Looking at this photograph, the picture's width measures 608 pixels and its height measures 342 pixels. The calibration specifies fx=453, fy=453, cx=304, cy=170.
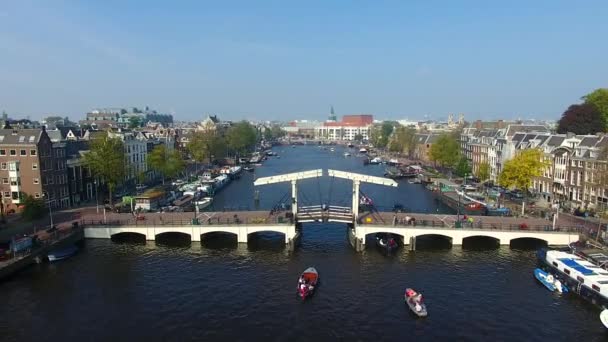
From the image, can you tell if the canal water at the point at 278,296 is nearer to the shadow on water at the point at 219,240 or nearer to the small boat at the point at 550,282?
the shadow on water at the point at 219,240

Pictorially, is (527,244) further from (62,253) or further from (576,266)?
(62,253)

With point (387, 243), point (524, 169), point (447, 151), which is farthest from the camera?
point (447, 151)

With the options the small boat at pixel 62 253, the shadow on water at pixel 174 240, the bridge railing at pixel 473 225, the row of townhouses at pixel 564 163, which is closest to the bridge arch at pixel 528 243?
the bridge railing at pixel 473 225

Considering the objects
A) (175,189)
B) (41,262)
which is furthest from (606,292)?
(175,189)

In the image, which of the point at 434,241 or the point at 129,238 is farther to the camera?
the point at 129,238

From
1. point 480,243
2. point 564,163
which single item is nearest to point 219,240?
point 480,243

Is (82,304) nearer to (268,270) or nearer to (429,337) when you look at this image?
(268,270)

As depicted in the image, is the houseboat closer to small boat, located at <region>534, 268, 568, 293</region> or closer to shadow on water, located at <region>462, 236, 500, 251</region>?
small boat, located at <region>534, 268, 568, 293</region>

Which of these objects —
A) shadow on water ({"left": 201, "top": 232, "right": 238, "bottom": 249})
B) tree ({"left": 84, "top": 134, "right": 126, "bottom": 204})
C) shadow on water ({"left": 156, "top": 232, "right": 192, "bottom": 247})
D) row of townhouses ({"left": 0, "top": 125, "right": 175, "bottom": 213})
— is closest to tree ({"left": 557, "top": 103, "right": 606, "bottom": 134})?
shadow on water ({"left": 201, "top": 232, "right": 238, "bottom": 249})
